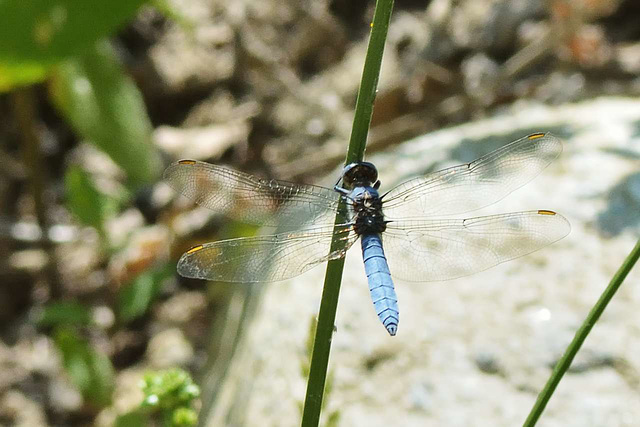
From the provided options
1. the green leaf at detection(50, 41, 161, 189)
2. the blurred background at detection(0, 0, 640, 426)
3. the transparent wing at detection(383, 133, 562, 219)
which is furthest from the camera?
the green leaf at detection(50, 41, 161, 189)

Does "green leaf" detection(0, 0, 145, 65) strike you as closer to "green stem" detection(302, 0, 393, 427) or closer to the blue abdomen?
the blue abdomen

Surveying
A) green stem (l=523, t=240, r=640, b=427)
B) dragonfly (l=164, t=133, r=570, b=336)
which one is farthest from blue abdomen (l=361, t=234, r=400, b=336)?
green stem (l=523, t=240, r=640, b=427)

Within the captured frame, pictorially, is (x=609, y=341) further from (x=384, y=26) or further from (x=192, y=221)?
(x=192, y=221)

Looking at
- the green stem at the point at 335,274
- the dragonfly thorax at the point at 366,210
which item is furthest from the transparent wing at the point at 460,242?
the green stem at the point at 335,274

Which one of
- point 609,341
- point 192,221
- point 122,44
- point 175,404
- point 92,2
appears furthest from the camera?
point 122,44

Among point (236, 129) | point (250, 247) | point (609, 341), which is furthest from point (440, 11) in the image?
point (250, 247)

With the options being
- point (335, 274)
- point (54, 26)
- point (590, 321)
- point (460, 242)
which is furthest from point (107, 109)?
point (590, 321)
